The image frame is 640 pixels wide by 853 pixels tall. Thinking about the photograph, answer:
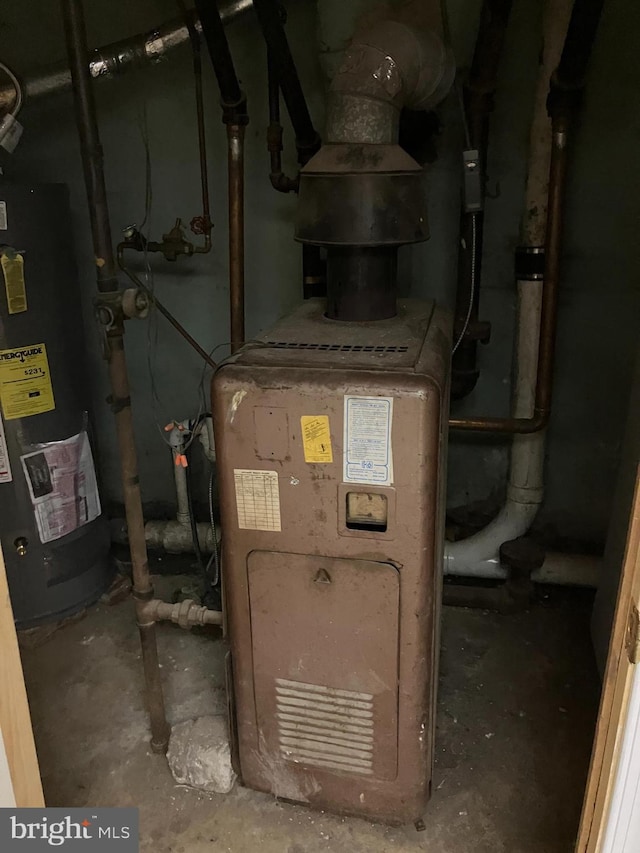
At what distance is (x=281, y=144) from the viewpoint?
1.88 meters

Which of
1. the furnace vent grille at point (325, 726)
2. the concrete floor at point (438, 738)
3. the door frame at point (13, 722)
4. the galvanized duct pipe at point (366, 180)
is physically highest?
the galvanized duct pipe at point (366, 180)

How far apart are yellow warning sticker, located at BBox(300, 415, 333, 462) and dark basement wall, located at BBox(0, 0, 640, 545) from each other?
104 cm

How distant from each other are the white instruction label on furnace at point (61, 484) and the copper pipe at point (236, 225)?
0.62 m

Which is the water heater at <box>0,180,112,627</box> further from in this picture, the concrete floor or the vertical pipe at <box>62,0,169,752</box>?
the vertical pipe at <box>62,0,169,752</box>

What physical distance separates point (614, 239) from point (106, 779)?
75.9 inches

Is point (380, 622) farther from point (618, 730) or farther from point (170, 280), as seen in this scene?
point (170, 280)

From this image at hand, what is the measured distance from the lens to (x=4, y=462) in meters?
1.95

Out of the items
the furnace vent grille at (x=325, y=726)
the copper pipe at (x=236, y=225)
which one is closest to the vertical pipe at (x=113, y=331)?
the furnace vent grille at (x=325, y=726)

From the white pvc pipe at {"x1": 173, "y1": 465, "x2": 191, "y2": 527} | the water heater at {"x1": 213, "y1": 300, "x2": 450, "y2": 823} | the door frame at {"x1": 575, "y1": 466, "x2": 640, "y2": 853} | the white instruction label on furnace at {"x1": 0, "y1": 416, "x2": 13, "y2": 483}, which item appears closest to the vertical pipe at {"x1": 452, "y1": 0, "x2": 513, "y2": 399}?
the water heater at {"x1": 213, "y1": 300, "x2": 450, "y2": 823}

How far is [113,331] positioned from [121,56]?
920mm

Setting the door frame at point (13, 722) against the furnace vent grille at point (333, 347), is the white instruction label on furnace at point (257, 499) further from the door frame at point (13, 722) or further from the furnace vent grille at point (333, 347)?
the door frame at point (13, 722)

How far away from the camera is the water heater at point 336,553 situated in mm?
1189

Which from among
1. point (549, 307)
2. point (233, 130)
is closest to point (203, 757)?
point (549, 307)

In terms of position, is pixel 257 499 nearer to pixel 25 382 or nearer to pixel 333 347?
pixel 333 347
